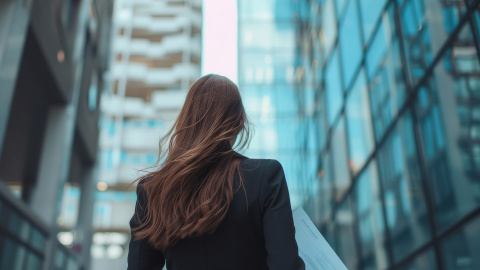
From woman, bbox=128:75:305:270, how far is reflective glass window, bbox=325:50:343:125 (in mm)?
9842

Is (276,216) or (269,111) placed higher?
(269,111)

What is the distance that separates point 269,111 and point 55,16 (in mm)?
7802

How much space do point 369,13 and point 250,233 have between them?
8.32 m

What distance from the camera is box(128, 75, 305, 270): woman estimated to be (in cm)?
156

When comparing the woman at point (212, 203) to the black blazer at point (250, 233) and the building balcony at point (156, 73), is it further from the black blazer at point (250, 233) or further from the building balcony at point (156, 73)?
the building balcony at point (156, 73)

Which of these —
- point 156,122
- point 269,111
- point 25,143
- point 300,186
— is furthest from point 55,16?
point 156,122

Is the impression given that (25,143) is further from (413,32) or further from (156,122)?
(156,122)

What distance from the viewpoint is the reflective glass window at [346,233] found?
10703 millimetres

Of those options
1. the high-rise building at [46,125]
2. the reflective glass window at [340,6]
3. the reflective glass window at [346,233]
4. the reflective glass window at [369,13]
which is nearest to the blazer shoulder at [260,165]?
the reflective glass window at [369,13]

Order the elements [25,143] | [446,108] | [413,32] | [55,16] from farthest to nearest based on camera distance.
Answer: [25,143], [55,16], [413,32], [446,108]

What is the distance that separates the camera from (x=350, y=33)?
10.5 metres

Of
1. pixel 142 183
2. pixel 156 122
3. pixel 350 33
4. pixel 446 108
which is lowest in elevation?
pixel 142 183

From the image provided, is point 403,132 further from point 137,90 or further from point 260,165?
point 137,90

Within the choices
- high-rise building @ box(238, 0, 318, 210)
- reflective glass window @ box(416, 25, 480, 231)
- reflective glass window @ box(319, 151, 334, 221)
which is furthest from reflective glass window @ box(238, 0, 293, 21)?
reflective glass window @ box(416, 25, 480, 231)
